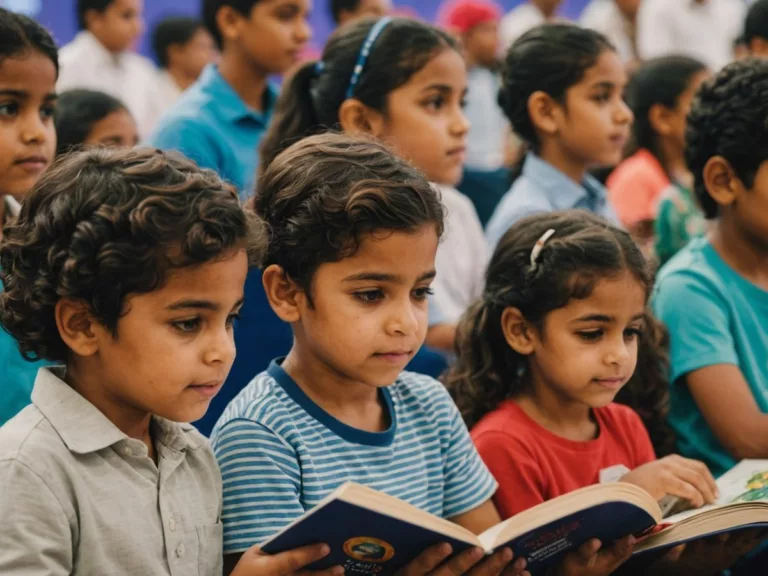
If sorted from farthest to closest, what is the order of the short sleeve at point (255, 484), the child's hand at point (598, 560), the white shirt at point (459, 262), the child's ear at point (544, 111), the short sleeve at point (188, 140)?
the child's ear at point (544, 111) → the short sleeve at point (188, 140) → the white shirt at point (459, 262) → the child's hand at point (598, 560) → the short sleeve at point (255, 484)

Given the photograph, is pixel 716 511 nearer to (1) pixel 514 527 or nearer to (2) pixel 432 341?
(1) pixel 514 527

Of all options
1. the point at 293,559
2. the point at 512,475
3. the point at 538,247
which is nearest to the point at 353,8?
the point at 538,247

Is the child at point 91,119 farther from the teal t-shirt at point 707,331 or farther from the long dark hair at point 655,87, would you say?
the long dark hair at point 655,87

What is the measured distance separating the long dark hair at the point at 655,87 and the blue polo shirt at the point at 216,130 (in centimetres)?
130

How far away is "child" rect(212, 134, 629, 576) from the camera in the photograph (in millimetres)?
1434

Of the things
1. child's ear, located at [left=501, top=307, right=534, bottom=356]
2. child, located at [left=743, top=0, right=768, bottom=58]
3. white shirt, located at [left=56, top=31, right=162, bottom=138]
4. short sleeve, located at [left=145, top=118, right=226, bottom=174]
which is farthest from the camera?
white shirt, located at [left=56, top=31, right=162, bottom=138]

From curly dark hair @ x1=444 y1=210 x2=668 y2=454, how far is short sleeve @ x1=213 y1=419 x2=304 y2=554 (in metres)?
0.58

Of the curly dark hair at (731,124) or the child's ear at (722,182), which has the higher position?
the curly dark hair at (731,124)

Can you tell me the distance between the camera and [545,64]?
8.92ft

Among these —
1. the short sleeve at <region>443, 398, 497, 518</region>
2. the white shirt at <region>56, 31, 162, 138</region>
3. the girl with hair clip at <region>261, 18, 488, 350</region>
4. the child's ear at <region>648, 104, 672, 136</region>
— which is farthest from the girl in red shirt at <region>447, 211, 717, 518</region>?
the white shirt at <region>56, 31, 162, 138</region>

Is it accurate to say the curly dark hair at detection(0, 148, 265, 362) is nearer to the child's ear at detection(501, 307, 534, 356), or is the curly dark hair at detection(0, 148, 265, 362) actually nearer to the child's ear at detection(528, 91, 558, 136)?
the child's ear at detection(501, 307, 534, 356)

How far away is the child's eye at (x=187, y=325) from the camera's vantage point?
1299 mm

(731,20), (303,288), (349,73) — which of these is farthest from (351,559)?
(731,20)

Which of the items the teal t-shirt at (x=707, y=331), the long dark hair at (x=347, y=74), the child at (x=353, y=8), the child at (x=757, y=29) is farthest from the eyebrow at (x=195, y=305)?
the child at (x=353, y=8)
